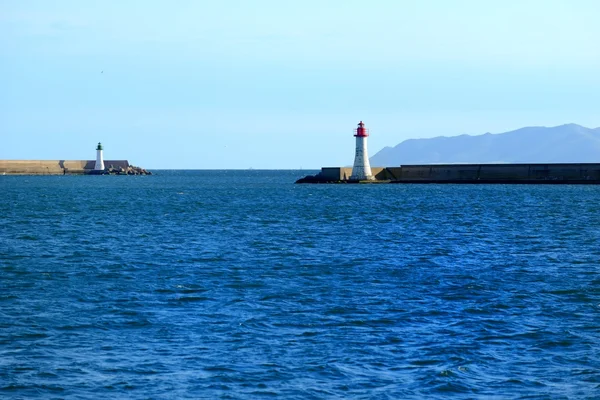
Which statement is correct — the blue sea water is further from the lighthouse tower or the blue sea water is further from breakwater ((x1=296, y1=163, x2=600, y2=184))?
breakwater ((x1=296, y1=163, x2=600, y2=184))

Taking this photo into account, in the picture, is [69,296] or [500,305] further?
[69,296]

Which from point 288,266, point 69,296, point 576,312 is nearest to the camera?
point 576,312

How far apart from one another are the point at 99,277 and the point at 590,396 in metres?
15.4

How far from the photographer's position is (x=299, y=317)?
58.1 feet

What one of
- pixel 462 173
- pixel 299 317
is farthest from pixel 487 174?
pixel 299 317

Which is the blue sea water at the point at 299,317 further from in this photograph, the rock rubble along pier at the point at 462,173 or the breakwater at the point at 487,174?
the breakwater at the point at 487,174

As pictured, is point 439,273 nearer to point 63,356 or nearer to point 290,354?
point 290,354

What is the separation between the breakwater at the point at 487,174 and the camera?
99.4m

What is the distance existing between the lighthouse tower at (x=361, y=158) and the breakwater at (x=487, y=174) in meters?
2.96

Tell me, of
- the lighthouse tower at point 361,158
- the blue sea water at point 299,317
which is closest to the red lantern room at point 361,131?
the lighthouse tower at point 361,158

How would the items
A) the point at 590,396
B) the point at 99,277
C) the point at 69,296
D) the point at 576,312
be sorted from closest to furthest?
the point at 590,396 → the point at 576,312 → the point at 69,296 → the point at 99,277

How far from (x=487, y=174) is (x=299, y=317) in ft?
300

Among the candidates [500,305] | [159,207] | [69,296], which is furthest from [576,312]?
[159,207]

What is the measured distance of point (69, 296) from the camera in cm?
2056
